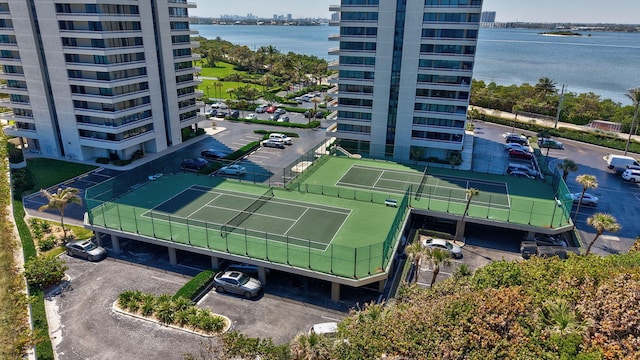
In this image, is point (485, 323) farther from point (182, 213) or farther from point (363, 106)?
point (363, 106)

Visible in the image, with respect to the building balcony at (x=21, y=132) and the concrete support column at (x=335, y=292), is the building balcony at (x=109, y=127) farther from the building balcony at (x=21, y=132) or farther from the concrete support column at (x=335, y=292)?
the concrete support column at (x=335, y=292)

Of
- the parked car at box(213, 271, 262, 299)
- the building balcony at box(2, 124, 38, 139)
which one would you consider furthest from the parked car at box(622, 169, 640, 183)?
the building balcony at box(2, 124, 38, 139)

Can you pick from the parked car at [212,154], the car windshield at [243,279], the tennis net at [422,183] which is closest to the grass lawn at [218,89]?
the parked car at [212,154]

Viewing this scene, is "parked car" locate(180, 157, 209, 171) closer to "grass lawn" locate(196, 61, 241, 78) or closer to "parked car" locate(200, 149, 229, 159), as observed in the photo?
"parked car" locate(200, 149, 229, 159)

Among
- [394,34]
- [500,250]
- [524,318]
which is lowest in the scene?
[500,250]

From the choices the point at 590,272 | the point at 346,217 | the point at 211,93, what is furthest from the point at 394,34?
the point at 211,93
